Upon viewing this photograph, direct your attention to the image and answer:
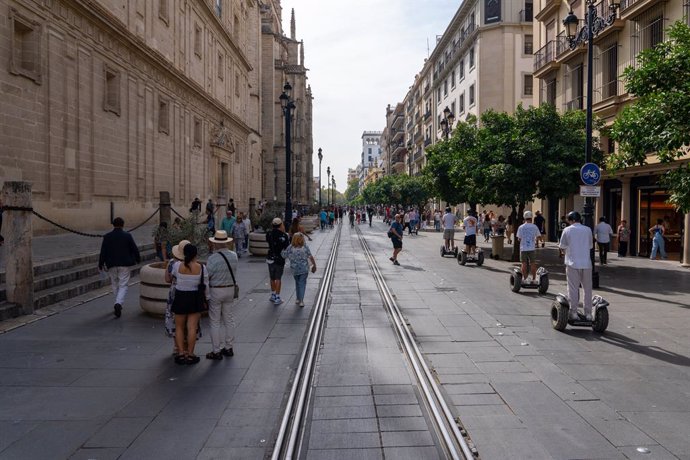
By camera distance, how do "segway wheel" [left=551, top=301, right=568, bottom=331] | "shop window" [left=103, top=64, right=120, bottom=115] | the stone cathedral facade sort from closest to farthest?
1. "segway wheel" [left=551, top=301, right=568, bottom=331]
2. the stone cathedral facade
3. "shop window" [left=103, top=64, right=120, bottom=115]

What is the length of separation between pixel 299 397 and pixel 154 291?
4.42 m

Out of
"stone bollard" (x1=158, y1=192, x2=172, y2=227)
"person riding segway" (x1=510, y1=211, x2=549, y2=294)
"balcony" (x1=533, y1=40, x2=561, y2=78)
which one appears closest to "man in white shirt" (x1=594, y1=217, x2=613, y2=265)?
"person riding segway" (x1=510, y1=211, x2=549, y2=294)

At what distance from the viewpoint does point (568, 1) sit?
26.1m

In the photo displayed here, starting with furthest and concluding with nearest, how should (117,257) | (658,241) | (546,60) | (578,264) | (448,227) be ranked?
(546,60), (448,227), (658,241), (117,257), (578,264)

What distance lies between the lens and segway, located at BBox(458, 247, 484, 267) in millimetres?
17500

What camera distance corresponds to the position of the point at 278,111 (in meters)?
71.6

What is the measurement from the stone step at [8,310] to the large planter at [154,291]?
5.84 ft

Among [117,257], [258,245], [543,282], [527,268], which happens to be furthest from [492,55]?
[117,257]

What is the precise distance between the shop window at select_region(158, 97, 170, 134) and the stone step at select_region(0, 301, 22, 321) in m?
18.8

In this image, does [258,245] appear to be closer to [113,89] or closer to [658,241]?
[113,89]

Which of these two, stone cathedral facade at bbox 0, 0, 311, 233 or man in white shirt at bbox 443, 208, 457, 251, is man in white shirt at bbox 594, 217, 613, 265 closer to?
man in white shirt at bbox 443, 208, 457, 251

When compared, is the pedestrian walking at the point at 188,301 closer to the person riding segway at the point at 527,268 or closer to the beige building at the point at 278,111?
the person riding segway at the point at 527,268

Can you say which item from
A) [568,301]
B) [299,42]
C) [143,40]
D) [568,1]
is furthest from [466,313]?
[299,42]

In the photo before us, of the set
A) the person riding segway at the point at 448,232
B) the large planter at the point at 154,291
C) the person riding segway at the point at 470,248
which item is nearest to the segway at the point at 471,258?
the person riding segway at the point at 470,248
